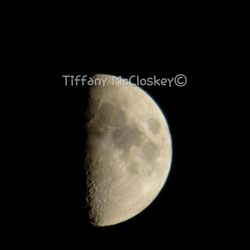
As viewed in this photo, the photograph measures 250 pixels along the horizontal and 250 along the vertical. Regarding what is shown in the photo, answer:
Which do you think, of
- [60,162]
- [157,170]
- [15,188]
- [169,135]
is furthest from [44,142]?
[169,135]

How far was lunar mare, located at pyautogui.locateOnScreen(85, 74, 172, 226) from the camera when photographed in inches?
199

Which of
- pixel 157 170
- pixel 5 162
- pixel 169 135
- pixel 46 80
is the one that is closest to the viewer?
pixel 5 162

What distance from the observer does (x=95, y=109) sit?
515 cm

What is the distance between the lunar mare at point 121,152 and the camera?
199 inches

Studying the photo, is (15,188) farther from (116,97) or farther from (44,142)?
(116,97)

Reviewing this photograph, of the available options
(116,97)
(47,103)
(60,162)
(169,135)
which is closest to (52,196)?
(60,162)

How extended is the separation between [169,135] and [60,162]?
1.80 m

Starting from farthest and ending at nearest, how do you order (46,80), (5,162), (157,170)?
(157,170) < (46,80) < (5,162)

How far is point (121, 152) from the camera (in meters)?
5.09

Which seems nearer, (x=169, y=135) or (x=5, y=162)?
(x=5, y=162)

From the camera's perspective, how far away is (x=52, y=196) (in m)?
4.95

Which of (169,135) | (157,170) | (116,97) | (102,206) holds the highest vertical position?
(116,97)

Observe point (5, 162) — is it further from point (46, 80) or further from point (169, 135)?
point (169, 135)

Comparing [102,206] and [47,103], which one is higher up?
[47,103]
